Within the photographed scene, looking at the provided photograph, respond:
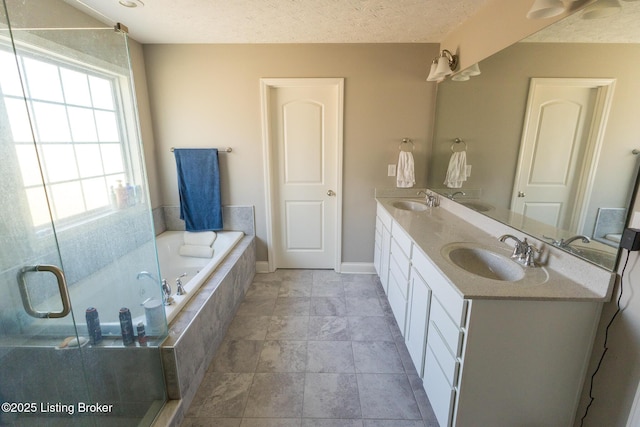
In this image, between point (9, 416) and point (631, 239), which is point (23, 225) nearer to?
point (9, 416)

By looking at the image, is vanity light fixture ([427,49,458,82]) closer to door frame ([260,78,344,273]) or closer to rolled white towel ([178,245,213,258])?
door frame ([260,78,344,273])

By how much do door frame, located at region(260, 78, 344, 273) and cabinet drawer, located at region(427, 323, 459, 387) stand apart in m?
1.73

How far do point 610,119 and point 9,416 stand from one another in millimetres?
2555

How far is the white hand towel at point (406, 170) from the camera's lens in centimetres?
279

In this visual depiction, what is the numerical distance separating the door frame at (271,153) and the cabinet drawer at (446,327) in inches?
67.4

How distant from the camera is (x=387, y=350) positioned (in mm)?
2041

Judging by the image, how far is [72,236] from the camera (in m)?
1.27

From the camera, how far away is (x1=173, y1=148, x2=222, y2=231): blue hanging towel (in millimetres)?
2900

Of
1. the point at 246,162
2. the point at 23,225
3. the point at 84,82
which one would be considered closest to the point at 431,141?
the point at 246,162

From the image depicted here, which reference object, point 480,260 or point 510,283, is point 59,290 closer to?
point 510,283

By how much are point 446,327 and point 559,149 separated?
3.45ft

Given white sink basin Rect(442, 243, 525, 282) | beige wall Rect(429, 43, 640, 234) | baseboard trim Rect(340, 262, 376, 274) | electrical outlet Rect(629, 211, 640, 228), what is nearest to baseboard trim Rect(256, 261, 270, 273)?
baseboard trim Rect(340, 262, 376, 274)

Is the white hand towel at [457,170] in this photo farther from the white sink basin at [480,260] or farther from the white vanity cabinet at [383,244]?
the white sink basin at [480,260]

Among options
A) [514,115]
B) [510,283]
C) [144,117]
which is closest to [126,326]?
[510,283]
